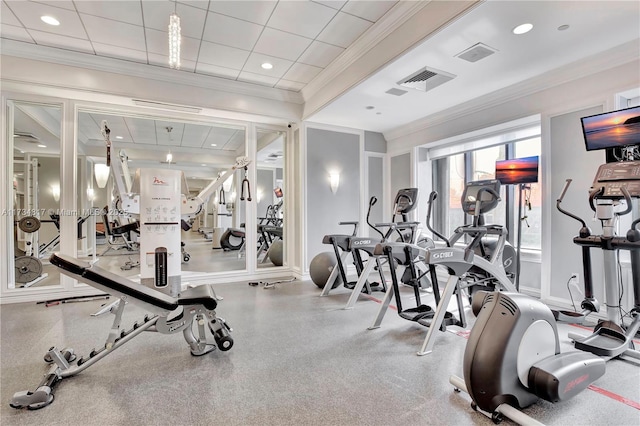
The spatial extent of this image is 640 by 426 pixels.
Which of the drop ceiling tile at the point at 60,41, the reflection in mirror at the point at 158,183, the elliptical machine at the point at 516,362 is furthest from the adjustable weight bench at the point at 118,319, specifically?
the drop ceiling tile at the point at 60,41

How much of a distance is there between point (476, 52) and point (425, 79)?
77 cm

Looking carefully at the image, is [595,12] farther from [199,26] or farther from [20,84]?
[20,84]

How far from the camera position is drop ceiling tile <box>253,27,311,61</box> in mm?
3887

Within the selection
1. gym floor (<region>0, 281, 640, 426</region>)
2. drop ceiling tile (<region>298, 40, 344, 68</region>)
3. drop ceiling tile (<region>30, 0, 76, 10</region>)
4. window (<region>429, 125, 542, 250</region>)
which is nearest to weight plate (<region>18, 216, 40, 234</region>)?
gym floor (<region>0, 281, 640, 426</region>)

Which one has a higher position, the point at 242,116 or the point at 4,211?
the point at 242,116

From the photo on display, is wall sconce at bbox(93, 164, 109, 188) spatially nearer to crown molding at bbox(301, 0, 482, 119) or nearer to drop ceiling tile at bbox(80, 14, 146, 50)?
drop ceiling tile at bbox(80, 14, 146, 50)

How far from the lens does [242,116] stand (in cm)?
563

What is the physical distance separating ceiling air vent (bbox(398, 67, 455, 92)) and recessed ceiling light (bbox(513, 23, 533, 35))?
3.09 ft

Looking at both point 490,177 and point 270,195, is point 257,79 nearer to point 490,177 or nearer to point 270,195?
point 270,195

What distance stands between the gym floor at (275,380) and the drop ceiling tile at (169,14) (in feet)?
11.3

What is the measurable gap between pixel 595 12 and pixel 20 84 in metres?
6.61

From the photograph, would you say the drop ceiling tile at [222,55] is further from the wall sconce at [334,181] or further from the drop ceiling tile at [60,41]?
the wall sconce at [334,181]

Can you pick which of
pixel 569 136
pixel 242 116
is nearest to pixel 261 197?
pixel 242 116

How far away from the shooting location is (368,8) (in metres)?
3.41
